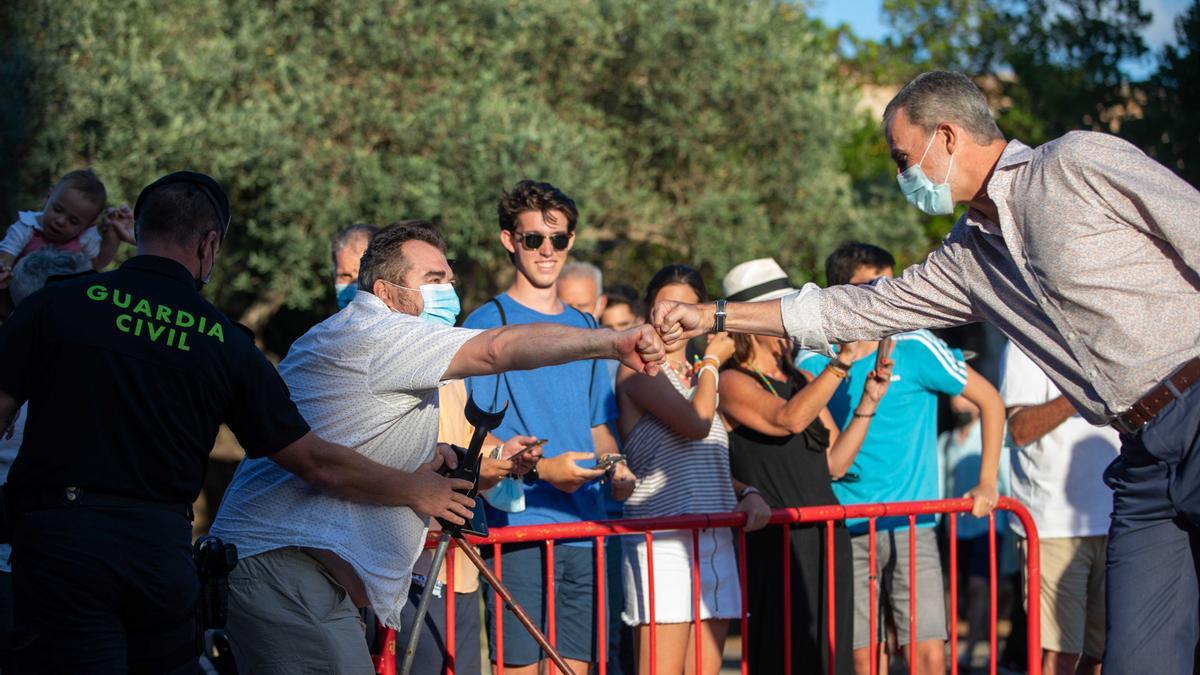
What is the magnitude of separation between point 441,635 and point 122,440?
1.76 meters

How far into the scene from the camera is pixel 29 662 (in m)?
3.31

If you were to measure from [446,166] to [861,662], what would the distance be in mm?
6572

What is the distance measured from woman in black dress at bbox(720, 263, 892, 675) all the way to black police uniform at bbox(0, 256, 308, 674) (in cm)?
269

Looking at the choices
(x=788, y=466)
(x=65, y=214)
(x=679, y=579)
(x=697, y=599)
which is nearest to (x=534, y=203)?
(x=788, y=466)

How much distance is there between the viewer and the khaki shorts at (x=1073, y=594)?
6102 mm

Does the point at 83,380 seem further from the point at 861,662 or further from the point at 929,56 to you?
the point at 929,56

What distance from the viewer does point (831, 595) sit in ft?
17.6

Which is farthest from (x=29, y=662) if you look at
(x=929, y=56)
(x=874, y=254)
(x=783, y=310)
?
(x=929, y=56)

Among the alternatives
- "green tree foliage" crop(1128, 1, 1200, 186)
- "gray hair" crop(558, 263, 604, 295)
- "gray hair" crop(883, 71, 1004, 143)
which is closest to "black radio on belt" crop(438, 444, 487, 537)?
"gray hair" crop(883, 71, 1004, 143)

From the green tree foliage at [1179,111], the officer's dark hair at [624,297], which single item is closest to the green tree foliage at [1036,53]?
the green tree foliage at [1179,111]

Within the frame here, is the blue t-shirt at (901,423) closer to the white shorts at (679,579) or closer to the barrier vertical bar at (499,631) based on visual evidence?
the white shorts at (679,579)

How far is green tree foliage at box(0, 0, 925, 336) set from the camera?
Answer: 956 cm

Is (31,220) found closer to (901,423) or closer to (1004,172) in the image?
(901,423)

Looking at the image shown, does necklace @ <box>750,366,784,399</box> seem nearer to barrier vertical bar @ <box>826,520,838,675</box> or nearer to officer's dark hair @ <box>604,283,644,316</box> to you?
barrier vertical bar @ <box>826,520,838,675</box>
